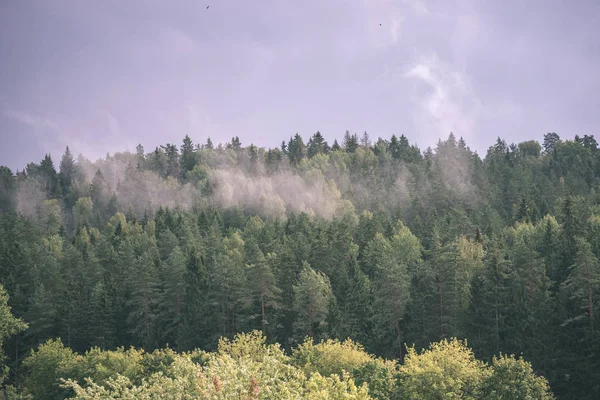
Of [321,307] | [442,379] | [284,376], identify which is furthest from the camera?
[321,307]

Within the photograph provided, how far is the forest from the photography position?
37.7m

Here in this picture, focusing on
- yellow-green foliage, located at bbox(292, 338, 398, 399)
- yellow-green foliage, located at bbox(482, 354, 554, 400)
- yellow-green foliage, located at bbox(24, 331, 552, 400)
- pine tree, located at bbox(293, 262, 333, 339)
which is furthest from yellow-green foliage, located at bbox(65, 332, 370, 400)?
pine tree, located at bbox(293, 262, 333, 339)

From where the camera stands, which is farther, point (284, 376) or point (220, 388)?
point (284, 376)

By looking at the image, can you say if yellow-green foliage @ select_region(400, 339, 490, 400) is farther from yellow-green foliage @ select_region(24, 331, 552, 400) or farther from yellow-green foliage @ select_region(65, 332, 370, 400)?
yellow-green foliage @ select_region(65, 332, 370, 400)

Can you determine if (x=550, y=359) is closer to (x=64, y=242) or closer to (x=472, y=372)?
(x=472, y=372)

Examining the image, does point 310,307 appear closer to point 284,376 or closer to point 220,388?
point 284,376

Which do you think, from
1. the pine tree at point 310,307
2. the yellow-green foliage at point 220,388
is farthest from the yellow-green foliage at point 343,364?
the yellow-green foliage at point 220,388

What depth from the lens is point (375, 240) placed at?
312 feet

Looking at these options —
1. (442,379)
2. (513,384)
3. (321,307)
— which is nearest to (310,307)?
(321,307)

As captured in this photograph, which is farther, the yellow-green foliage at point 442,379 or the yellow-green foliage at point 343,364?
the yellow-green foliage at point 343,364

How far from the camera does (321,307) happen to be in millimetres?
65125

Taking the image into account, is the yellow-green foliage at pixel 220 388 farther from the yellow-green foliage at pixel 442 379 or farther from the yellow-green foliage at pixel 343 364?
the yellow-green foliage at pixel 343 364

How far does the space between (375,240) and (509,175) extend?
246 feet

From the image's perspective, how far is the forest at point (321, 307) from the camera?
37.7m
